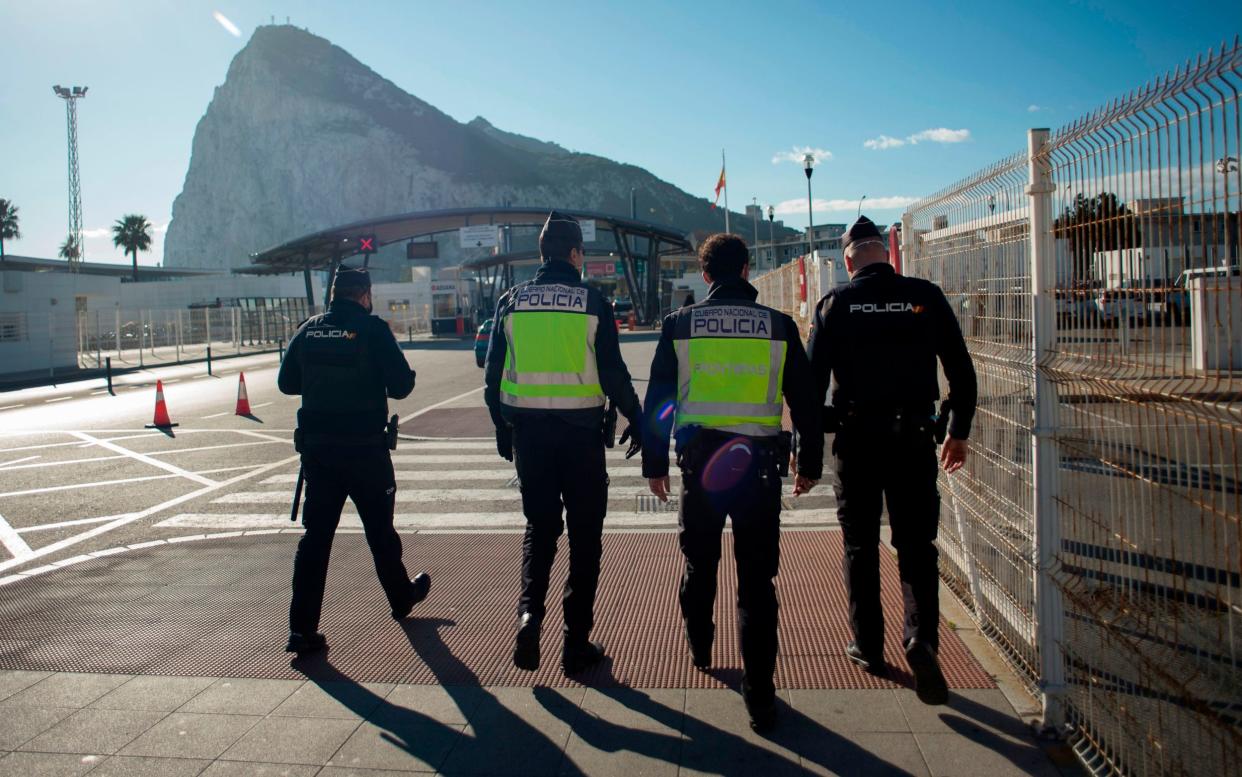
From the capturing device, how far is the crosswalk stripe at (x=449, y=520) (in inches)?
280

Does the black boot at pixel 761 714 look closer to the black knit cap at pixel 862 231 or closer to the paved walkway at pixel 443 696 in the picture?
the paved walkway at pixel 443 696

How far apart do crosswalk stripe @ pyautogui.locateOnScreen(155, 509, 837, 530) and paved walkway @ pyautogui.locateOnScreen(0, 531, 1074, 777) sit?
1371mm

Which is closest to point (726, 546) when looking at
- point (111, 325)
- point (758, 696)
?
point (758, 696)

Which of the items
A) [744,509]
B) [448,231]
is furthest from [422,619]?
[448,231]

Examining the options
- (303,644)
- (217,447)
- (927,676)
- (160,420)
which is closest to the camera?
(927,676)

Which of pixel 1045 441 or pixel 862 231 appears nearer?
pixel 1045 441

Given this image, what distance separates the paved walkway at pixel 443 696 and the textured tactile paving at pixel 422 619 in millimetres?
17

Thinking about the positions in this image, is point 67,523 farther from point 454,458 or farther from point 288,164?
point 288,164

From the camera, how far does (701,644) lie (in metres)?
4.12

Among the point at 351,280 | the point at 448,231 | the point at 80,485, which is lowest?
the point at 80,485

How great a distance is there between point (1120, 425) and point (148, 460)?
10945 millimetres

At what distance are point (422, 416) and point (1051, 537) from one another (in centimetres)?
1173

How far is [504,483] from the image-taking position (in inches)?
351

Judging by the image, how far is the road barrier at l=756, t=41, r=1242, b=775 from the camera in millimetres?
2359
